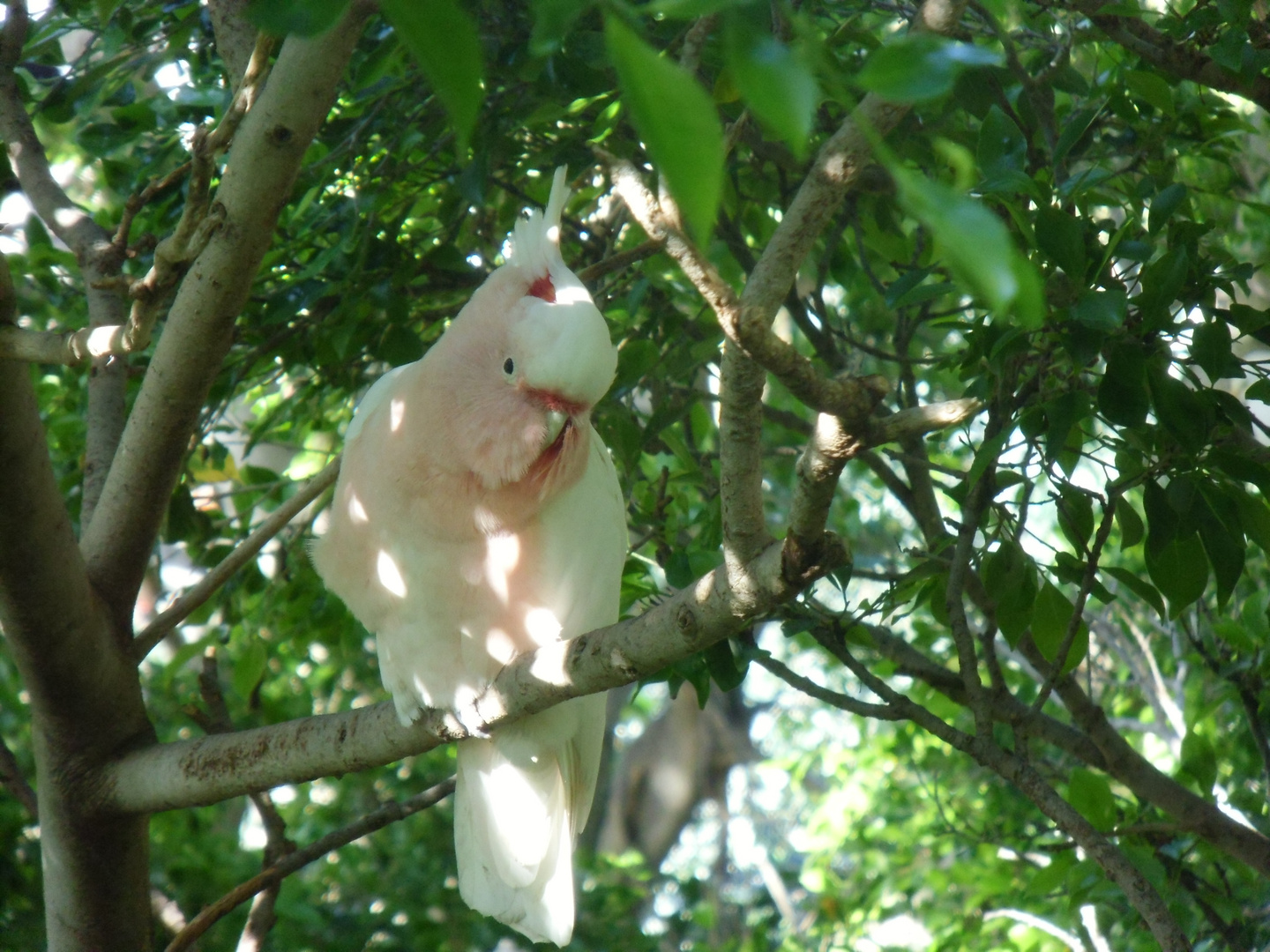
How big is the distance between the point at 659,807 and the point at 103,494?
22.5 ft

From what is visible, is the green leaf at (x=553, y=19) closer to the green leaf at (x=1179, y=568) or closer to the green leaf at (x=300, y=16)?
the green leaf at (x=300, y=16)

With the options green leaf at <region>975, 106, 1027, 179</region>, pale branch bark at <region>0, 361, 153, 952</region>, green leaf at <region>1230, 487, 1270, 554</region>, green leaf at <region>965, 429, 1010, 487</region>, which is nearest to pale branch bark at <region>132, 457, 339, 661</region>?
pale branch bark at <region>0, 361, 153, 952</region>

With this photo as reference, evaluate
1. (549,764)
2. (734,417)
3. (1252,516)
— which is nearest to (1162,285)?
(1252,516)

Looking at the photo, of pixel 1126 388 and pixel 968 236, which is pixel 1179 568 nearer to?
pixel 1126 388

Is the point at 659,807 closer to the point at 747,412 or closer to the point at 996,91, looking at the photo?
the point at 996,91

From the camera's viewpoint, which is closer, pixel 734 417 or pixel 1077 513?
pixel 734 417

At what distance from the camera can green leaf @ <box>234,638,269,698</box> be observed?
248cm

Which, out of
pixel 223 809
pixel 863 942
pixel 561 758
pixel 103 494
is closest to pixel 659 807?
pixel 223 809

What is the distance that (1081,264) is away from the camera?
1.35m

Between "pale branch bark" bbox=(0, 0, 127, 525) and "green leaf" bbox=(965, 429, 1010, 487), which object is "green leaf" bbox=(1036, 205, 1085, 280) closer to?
"green leaf" bbox=(965, 429, 1010, 487)

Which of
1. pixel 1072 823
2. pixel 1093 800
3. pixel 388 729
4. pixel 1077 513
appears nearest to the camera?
pixel 1072 823

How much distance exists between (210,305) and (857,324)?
2.46 meters

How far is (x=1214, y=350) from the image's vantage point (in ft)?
4.84

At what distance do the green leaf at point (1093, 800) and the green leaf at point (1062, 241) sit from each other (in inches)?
43.6
